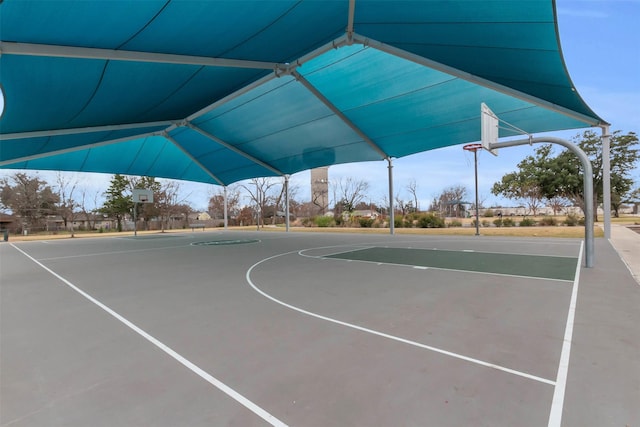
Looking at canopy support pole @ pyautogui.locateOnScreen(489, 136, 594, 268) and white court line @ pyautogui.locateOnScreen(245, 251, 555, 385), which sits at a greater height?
canopy support pole @ pyautogui.locateOnScreen(489, 136, 594, 268)

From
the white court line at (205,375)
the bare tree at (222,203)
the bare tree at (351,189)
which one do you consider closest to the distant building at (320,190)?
the bare tree at (351,189)

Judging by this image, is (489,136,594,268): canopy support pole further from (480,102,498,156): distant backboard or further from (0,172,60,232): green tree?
(0,172,60,232): green tree

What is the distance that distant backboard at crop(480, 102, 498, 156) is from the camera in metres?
8.98

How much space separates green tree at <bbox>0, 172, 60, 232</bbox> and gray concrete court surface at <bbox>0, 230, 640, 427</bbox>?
3940 centimetres

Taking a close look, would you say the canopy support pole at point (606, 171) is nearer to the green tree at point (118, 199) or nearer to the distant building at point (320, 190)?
the green tree at point (118, 199)

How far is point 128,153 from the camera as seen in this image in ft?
60.1

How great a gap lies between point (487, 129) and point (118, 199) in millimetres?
42661

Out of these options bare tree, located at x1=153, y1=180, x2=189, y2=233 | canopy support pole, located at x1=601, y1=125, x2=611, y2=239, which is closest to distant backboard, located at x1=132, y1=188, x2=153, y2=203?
bare tree, located at x1=153, y1=180, x2=189, y2=233

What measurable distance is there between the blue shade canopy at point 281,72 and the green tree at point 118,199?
25.4 m

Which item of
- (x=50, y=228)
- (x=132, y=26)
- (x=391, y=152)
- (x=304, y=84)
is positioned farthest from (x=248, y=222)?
(x=132, y=26)

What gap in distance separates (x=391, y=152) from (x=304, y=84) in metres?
8.15

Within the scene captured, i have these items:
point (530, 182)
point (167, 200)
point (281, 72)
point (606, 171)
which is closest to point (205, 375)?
point (281, 72)

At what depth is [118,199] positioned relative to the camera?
129 feet

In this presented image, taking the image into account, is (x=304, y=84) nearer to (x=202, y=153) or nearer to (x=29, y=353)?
(x=29, y=353)
